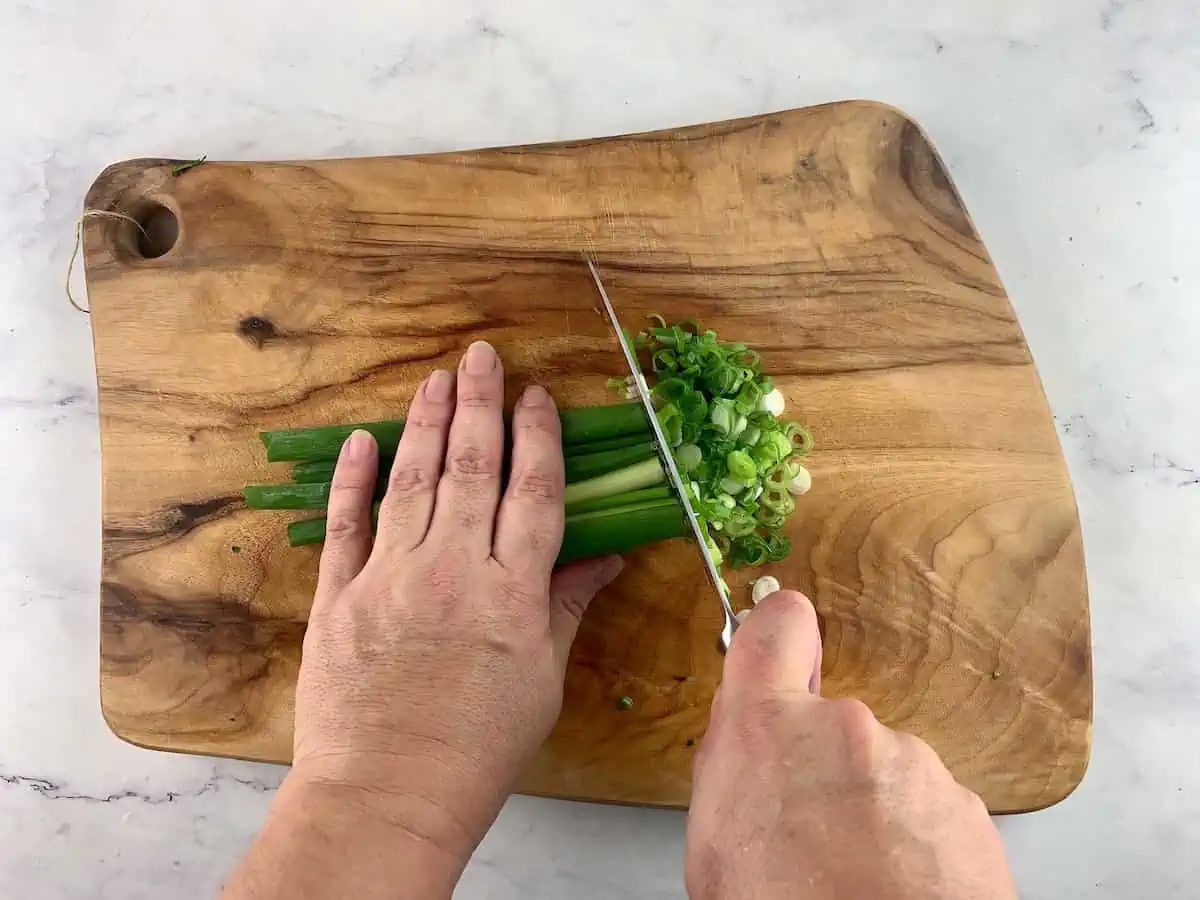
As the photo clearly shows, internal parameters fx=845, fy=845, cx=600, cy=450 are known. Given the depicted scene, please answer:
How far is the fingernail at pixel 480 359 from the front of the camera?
1659mm

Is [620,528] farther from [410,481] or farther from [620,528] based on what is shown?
[410,481]

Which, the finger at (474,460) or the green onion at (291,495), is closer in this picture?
the finger at (474,460)

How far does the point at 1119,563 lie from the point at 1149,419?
33 cm

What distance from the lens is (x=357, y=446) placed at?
1654 millimetres

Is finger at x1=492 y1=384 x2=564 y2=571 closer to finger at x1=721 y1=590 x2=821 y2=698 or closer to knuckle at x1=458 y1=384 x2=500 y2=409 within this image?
knuckle at x1=458 y1=384 x2=500 y2=409

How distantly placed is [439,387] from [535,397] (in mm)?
192

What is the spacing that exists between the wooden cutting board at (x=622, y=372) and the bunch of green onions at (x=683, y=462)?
0.08 m

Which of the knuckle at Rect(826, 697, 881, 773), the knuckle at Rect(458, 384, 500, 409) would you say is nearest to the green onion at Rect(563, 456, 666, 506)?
the knuckle at Rect(458, 384, 500, 409)

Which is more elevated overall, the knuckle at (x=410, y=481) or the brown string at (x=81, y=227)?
the brown string at (x=81, y=227)

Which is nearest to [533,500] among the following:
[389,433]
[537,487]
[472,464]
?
[537,487]

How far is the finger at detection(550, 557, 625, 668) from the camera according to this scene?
5.33ft

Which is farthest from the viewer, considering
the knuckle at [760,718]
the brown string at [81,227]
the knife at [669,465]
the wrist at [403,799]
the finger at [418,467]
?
the brown string at [81,227]

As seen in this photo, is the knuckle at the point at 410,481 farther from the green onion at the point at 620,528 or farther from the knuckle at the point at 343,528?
the green onion at the point at 620,528

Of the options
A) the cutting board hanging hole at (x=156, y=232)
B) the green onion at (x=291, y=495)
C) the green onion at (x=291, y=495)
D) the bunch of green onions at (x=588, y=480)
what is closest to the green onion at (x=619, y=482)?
the bunch of green onions at (x=588, y=480)
